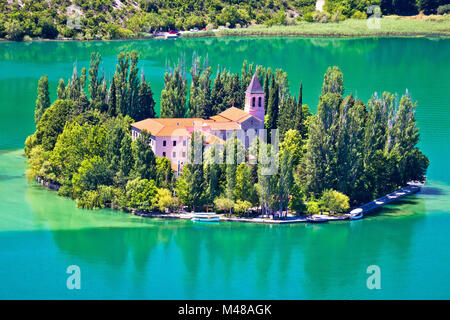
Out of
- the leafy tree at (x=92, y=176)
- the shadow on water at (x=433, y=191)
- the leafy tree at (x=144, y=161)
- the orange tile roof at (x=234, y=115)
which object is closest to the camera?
the leafy tree at (x=144, y=161)

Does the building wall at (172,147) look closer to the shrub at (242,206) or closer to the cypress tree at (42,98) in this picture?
the shrub at (242,206)

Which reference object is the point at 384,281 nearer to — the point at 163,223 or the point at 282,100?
the point at 163,223

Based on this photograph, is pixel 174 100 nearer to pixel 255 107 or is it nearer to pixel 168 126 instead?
pixel 255 107

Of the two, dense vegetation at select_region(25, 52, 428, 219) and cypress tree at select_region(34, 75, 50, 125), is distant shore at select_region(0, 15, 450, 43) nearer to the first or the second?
cypress tree at select_region(34, 75, 50, 125)

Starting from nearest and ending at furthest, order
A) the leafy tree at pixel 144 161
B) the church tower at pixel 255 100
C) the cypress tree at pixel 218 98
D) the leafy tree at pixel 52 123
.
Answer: the leafy tree at pixel 144 161 < the leafy tree at pixel 52 123 < the church tower at pixel 255 100 < the cypress tree at pixel 218 98

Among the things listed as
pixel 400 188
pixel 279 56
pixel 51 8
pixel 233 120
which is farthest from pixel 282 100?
pixel 51 8

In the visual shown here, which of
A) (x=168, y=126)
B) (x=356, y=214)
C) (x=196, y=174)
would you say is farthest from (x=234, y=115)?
(x=356, y=214)

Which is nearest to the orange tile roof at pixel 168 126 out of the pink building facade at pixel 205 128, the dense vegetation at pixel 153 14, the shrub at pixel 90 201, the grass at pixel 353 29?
the pink building facade at pixel 205 128

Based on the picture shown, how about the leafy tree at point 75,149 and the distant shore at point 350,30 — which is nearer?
the leafy tree at point 75,149
